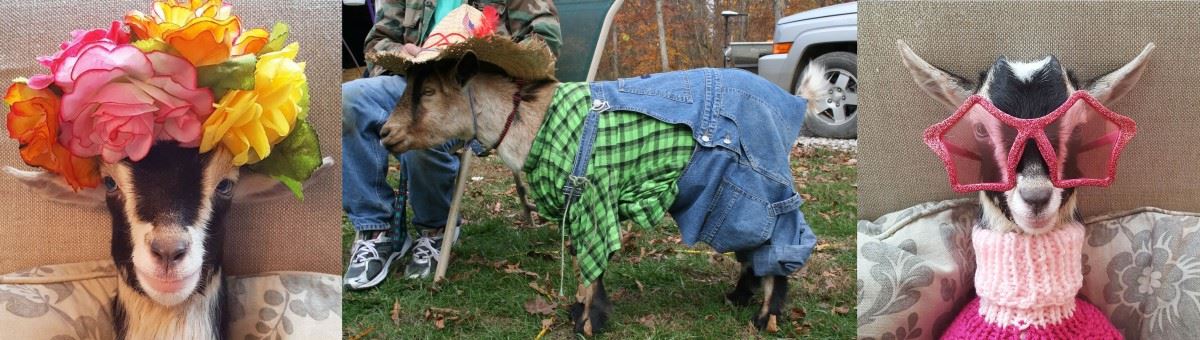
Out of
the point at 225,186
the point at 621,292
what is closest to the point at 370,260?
the point at 621,292

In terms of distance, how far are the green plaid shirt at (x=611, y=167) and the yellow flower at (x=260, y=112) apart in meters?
0.82

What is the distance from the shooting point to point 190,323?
6.25 ft

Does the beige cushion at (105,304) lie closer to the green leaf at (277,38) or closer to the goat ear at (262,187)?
the goat ear at (262,187)

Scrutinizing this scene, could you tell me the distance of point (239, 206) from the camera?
1950 millimetres

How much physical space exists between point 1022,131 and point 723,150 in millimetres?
832

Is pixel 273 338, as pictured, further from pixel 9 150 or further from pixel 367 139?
pixel 367 139

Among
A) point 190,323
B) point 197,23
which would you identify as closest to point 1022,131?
point 197,23

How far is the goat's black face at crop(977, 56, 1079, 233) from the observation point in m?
1.84

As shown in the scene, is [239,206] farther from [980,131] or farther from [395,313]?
[980,131]

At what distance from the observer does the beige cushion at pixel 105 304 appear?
190 cm

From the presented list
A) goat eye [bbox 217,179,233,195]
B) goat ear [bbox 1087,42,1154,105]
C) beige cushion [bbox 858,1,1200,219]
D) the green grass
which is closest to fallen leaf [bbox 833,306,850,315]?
the green grass

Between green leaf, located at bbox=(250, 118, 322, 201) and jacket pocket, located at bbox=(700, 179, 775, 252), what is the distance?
43.5 inches

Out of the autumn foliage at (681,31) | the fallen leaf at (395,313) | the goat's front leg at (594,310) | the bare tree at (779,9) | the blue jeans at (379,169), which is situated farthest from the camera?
the autumn foliage at (681,31)

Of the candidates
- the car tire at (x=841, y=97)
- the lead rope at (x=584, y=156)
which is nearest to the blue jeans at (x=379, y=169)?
the lead rope at (x=584, y=156)
